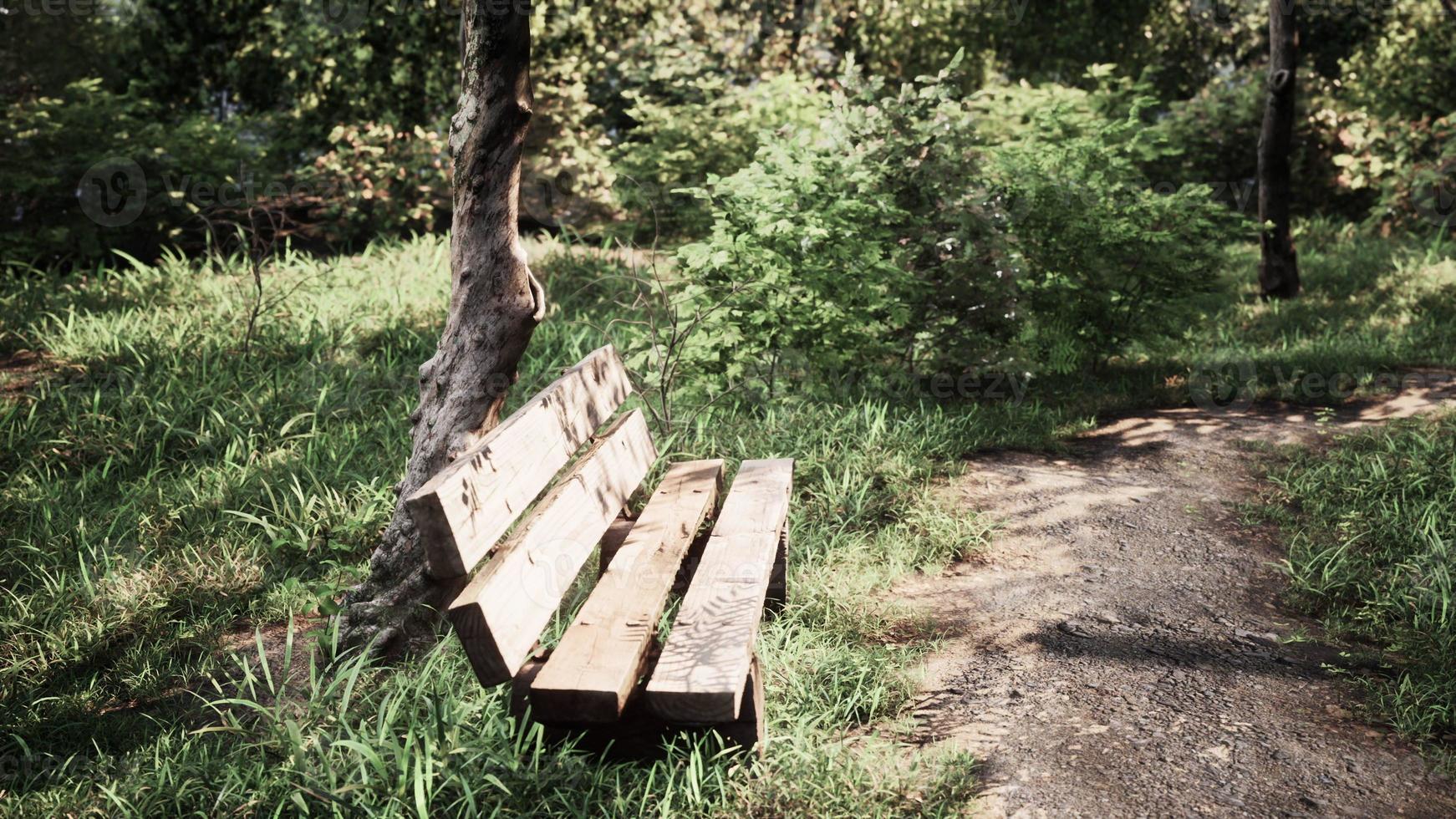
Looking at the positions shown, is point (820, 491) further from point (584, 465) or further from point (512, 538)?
point (512, 538)

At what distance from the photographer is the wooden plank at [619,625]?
236 cm

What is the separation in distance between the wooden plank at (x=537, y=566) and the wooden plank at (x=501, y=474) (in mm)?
61

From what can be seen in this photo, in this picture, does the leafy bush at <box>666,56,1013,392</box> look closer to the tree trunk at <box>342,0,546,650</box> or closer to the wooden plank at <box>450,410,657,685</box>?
the tree trunk at <box>342,0,546,650</box>

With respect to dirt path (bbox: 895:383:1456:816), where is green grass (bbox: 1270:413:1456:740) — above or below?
above

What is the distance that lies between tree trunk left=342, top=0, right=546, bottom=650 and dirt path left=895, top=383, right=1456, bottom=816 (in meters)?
1.73

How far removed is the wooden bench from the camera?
232 cm

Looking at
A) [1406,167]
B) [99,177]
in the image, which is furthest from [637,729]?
[1406,167]

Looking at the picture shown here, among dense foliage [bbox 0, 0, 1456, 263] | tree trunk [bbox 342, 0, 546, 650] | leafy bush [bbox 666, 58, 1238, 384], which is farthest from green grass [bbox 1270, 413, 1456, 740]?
dense foliage [bbox 0, 0, 1456, 263]

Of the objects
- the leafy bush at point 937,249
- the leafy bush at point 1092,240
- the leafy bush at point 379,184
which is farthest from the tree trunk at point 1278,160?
the leafy bush at point 379,184

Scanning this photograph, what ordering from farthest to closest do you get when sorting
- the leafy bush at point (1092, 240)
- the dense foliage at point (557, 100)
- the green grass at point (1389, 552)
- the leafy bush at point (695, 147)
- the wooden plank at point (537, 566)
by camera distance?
the leafy bush at point (695, 147) → the dense foliage at point (557, 100) → the leafy bush at point (1092, 240) → the green grass at point (1389, 552) → the wooden plank at point (537, 566)

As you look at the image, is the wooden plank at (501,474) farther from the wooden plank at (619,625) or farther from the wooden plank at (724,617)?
the wooden plank at (724,617)

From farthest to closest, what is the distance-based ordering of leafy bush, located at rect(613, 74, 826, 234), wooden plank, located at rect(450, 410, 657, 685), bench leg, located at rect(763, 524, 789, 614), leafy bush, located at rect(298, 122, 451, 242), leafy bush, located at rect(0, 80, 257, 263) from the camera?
leafy bush, located at rect(298, 122, 451, 242)
leafy bush, located at rect(613, 74, 826, 234)
leafy bush, located at rect(0, 80, 257, 263)
bench leg, located at rect(763, 524, 789, 614)
wooden plank, located at rect(450, 410, 657, 685)

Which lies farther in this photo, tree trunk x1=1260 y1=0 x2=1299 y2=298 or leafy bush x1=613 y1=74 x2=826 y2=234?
tree trunk x1=1260 y1=0 x2=1299 y2=298

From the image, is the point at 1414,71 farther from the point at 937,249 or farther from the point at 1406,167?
the point at 937,249
